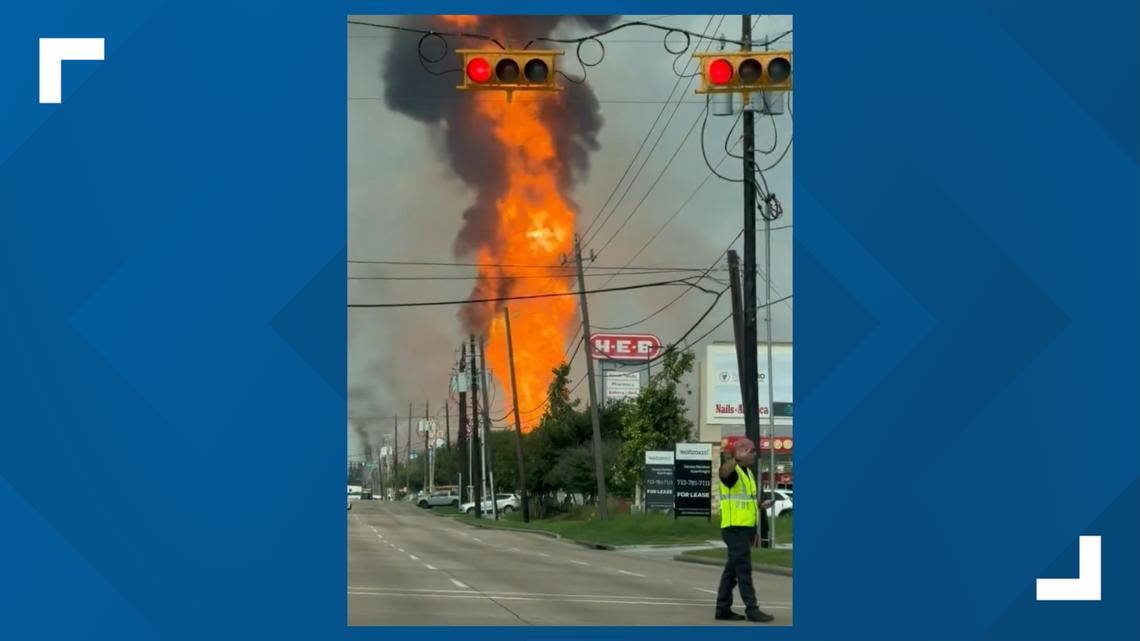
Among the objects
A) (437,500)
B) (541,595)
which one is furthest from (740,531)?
(437,500)

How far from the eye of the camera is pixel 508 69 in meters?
14.4

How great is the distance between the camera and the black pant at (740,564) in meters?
14.3

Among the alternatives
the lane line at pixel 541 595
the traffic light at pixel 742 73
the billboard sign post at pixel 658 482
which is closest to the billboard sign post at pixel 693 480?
the billboard sign post at pixel 658 482

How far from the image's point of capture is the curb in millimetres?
26266

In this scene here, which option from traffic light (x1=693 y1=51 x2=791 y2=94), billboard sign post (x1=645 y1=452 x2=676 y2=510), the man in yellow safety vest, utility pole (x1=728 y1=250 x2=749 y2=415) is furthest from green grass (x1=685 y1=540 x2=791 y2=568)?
traffic light (x1=693 y1=51 x2=791 y2=94)

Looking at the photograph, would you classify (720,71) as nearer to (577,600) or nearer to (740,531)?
(740,531)
